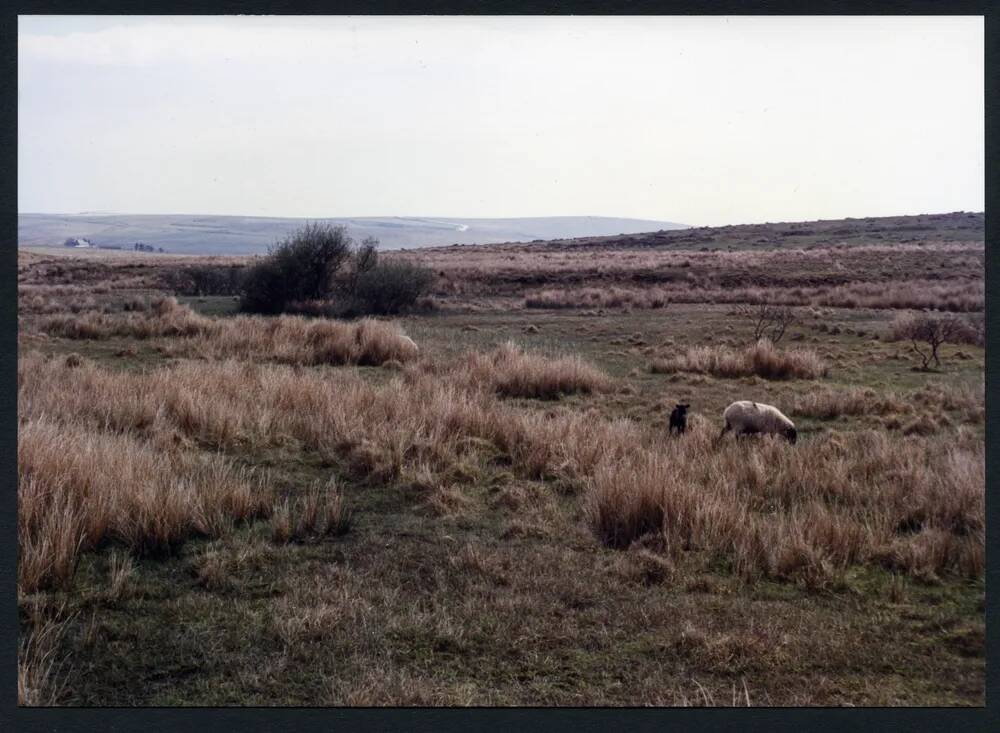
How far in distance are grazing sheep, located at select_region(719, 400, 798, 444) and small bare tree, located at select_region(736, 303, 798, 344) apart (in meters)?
4.43

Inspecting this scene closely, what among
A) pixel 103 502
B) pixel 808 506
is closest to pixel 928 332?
pixel 808 506

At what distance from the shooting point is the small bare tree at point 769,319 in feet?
42.1

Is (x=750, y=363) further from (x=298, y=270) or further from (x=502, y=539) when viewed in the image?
(x=298, y=270)

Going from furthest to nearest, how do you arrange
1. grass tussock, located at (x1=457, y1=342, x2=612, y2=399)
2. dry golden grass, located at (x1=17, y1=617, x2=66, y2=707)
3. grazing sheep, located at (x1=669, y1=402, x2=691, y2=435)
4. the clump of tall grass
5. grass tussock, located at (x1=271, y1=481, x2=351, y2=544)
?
grass tussock, located at (x1=457, y1=342, x2=612, y2=399), the clump of tall grass, grazing sheep, located at (x1=669, y1=402, x2=691, y2=435), grass tussock, located at (x1=271, y1=481, x2=351, y2=544), dry golden grass, located at (x1=17, y1=617, x2=66, y2=707)

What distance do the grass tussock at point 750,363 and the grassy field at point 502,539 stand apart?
0.90 feet

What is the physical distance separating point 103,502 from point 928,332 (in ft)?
29.6

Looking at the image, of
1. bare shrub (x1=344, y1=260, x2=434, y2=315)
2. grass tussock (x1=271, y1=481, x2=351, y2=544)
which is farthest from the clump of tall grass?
bare shrub (x1=344, y1=260, x2=434, y2=315)

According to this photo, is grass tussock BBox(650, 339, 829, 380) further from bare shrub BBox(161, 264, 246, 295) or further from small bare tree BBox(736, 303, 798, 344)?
bare shrub BBox(161, 264, 246, 295)

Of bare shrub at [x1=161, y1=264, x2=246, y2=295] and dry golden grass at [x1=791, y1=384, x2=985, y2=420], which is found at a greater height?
bare shrub at [x1=161, y1=264, x2=246, y2=295]

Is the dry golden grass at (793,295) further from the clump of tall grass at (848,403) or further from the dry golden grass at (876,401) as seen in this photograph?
the clump of tall grass at (848,403)

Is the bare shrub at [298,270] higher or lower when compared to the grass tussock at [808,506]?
higher

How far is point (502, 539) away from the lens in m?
5.71

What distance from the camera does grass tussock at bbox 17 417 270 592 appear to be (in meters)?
4.90

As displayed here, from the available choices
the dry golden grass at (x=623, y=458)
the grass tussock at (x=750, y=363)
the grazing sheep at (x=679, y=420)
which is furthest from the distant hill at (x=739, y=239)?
the dry golden grass at (x=623, y=458)
